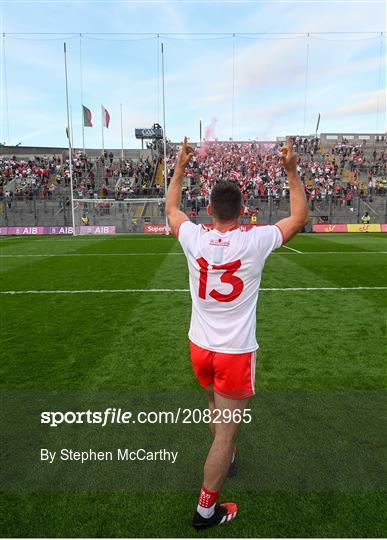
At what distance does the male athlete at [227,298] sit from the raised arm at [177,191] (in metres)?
0.19

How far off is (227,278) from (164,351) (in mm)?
3345

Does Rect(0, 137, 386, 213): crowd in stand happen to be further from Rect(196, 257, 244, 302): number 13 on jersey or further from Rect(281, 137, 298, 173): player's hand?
Rect(196, 257, 244, 302): number 13 on jersey

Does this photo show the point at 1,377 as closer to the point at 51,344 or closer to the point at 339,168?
the point at 51,344

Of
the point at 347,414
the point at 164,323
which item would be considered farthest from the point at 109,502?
the point at 164,323

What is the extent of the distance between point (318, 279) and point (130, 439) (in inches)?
329

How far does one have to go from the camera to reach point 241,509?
279 centimetres

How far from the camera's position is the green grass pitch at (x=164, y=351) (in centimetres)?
270

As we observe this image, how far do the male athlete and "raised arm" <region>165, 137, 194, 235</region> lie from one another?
0.19 m

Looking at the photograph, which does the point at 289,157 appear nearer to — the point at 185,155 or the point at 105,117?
the point at 185,155

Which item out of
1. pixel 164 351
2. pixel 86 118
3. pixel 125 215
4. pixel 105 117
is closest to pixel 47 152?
pixel 105 117

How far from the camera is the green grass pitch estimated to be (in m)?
2.70

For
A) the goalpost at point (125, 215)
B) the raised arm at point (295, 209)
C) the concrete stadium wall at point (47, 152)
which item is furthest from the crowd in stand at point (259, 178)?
the raised arm at point (295, 209)

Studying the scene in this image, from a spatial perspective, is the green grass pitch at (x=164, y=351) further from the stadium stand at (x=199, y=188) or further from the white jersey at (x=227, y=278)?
the stadium stand at (x=199, y=188)

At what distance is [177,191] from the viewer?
3023mm
